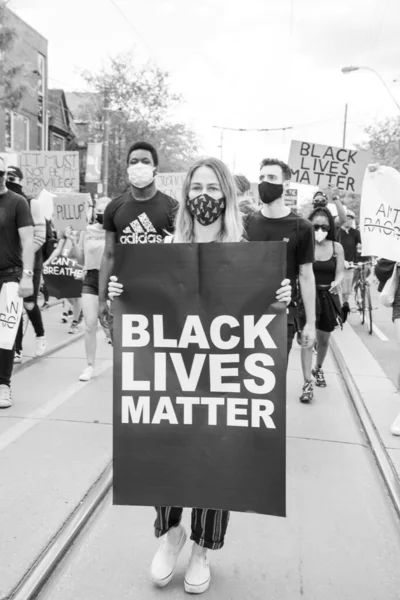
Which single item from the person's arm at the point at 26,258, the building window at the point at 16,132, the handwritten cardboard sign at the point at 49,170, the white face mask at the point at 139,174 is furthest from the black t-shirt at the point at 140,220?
the building window at the point at 16,132

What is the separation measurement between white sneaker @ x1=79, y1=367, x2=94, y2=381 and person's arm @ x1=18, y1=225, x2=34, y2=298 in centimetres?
126

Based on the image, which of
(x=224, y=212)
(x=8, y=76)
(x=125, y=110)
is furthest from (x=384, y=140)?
(x=224, y=212)

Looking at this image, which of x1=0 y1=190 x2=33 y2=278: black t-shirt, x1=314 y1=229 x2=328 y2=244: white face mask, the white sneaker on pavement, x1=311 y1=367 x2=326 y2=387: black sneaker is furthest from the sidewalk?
x1=0 y1=190 x2=33 y2=278: black t-shirt

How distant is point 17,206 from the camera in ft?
16.2

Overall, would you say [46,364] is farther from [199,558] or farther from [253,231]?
[199,558]

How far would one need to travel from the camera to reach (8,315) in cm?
494

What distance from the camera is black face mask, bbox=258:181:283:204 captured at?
4.10 m

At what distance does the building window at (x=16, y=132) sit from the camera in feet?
89.2

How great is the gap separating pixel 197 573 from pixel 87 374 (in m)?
3.56

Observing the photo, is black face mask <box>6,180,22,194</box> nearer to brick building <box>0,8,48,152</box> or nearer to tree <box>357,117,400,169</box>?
brick building <box>0,8,48,152</box>

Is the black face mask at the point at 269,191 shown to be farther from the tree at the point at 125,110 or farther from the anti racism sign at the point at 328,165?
the tree at the point at 125,110

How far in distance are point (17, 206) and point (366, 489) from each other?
3.34m

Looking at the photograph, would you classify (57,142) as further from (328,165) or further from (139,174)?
(139,174)

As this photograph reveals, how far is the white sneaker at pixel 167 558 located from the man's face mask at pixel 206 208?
1339mm
